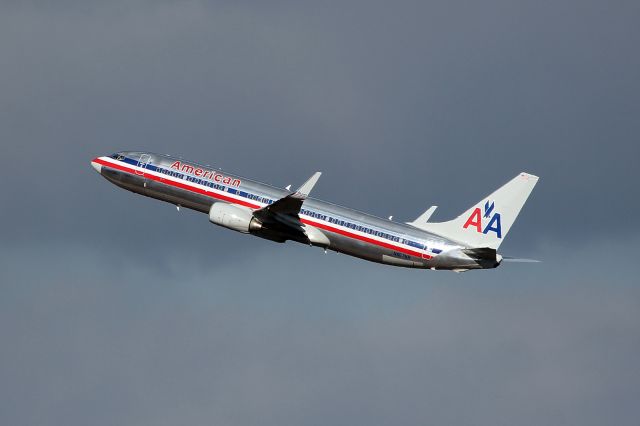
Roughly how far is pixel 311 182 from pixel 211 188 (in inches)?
436

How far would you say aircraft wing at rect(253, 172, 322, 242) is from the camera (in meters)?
111

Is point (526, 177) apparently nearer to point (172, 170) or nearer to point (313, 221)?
point (313, 221)

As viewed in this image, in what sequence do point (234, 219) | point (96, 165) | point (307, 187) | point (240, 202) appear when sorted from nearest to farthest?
point (307, 187) < point (234, 219) < point (240, 202) < point (96, 165)

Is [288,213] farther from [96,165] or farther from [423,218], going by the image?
[96,165]

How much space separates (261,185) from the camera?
118125mm

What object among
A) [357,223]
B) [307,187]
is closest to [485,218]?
[357,223]

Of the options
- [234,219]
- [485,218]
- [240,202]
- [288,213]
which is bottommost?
[234,219]

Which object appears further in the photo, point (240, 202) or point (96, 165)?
point (96, 165)

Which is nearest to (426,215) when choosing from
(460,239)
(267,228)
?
(460,239)

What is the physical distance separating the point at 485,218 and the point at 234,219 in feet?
64.6

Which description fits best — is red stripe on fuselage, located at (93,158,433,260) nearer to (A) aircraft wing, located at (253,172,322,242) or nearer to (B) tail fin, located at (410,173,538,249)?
(A) aircraft wing, located at (253,172,322,242)

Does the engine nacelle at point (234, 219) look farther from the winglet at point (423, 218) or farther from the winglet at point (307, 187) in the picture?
the winglet at point (423, 218)

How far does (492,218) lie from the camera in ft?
374

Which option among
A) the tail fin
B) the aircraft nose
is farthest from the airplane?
the aircraft nose
